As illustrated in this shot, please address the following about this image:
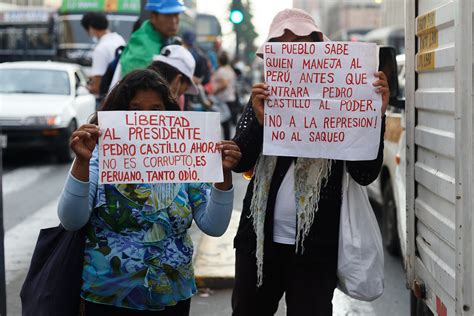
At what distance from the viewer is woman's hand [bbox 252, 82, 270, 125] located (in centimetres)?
329

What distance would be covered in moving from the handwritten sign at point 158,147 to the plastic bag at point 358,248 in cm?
65

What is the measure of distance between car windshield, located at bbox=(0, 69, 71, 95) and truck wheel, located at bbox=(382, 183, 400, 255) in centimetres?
822

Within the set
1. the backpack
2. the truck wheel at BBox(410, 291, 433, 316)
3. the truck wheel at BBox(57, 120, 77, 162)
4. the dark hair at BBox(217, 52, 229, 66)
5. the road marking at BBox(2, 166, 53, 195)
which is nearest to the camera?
the truck wheel at BBox(410, 291, 433, 316)

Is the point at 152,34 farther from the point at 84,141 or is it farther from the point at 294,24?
the point at 84,141

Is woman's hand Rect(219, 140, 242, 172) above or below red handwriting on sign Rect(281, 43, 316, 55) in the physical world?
below

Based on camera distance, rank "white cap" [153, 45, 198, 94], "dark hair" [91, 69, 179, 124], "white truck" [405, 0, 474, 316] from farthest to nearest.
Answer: "white cap" [153, 45, 198, 94] < "dark hair" [91, 69, 179, 124] < "white truck" [405, 0, 474, 316]

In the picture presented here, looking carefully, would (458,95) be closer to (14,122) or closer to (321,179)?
(321,179)

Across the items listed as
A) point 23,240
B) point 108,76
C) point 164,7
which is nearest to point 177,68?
point 164,7

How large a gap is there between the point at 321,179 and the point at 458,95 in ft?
2.78

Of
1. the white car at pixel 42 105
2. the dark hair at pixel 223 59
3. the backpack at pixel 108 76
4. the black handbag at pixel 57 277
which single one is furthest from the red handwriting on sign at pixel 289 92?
the dark hair at pixel 223 59

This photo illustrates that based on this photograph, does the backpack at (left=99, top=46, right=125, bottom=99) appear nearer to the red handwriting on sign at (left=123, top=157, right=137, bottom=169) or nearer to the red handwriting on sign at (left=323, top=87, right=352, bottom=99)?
the red handwriting on sign at (left=323, top=87, right=352, bottom=99)

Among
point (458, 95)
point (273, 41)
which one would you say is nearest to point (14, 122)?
point (273, 41)

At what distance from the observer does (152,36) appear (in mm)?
6422

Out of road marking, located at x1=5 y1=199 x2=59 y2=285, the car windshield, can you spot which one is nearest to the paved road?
road marking, located at x1=5 y1=199 x2=59 y2=285
